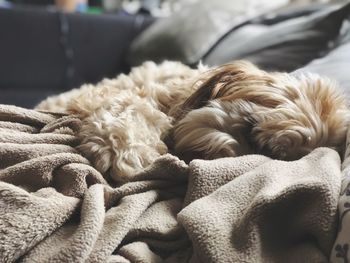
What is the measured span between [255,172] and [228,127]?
285mm

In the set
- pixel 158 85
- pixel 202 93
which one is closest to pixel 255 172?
pixel 202 93

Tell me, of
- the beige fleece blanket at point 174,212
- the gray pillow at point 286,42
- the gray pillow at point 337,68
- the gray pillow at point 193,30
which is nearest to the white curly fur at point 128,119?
the beige fleece blanket at point 174,212

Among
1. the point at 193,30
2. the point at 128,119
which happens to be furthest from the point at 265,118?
the point at 193,30

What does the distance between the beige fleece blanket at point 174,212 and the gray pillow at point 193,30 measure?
1515 mm

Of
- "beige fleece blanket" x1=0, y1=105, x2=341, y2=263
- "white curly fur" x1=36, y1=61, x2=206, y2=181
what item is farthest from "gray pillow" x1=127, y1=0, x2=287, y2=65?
"beige fleece blanket" x1=0, y1=105, x2=341, y2=263

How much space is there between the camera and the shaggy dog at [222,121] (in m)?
1.09

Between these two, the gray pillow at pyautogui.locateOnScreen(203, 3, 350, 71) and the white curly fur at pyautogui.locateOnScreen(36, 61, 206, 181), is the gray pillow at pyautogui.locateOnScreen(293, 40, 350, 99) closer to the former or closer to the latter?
the gray pillow at pyautogui.locateOnScreen(203, 3, 350, 71)

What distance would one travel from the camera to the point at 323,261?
760 mm

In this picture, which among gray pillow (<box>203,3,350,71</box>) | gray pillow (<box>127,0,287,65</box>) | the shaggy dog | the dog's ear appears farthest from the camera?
gray pillow (<box>127,0,287,65</box>)

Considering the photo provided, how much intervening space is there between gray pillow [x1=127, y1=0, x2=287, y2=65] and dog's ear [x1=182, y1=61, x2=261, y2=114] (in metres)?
1.11

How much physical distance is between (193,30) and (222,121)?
1438mm

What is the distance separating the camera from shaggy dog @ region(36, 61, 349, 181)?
109cm

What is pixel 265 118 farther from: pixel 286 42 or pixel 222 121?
pixel 286 42

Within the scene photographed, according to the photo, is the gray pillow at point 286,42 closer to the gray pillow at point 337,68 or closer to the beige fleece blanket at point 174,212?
the gray pillow at point 337,68
